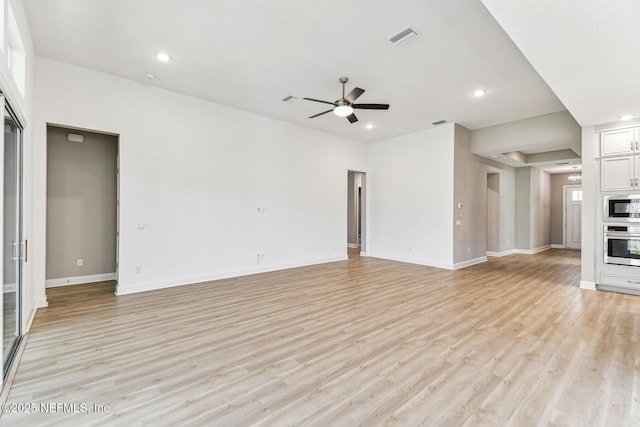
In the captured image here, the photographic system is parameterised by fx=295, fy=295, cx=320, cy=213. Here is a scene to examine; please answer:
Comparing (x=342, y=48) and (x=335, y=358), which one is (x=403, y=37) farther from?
(x=335, y=358)

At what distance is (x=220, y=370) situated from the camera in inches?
93.3

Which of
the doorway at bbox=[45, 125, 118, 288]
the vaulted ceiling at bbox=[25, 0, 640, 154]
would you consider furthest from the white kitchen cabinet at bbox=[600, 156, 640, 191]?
the doorway at bbox=[45, 125, 118, 288]

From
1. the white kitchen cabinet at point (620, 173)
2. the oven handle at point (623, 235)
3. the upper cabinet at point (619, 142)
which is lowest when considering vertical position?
the oven handle at point (623, 235)

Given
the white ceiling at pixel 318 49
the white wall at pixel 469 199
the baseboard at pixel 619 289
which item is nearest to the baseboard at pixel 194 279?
the white ceiling at pixel 318 49

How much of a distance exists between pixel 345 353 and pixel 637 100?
4.85m

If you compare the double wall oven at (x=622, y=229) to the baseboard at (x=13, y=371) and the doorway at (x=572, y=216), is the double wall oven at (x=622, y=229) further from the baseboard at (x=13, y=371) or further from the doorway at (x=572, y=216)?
the baseboard at (x=13, y=371)

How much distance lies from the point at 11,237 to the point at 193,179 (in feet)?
8.95

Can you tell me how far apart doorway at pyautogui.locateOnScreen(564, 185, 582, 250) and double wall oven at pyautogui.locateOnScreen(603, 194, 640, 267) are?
695cm

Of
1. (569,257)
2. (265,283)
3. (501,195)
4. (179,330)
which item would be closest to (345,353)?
(179,330)

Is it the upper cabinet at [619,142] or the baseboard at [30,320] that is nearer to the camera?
the baseboard at [30,320]

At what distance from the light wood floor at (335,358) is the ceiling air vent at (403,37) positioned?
128 inches

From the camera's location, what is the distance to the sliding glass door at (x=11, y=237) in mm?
2453

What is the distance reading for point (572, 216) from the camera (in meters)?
10.5

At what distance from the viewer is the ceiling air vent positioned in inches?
127
